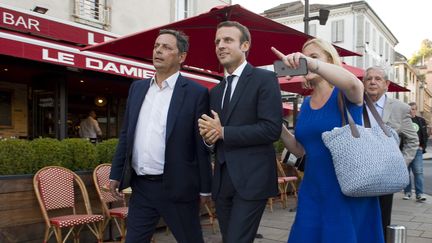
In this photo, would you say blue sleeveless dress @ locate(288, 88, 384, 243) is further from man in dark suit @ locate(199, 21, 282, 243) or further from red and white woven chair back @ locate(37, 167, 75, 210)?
red and white woven chair back @ locate(37, 167, 75, 210)

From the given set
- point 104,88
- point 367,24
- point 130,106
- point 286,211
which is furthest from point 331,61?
point 367,24

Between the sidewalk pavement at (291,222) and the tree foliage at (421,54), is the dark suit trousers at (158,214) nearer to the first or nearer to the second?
the sidewalk pavement at (291,222)

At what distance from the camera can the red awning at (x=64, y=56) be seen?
7.29 meters

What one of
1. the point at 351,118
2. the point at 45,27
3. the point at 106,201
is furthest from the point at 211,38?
the point at 45,27

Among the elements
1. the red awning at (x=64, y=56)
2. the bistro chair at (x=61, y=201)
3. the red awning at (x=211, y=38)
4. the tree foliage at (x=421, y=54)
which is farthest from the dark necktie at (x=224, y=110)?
the tree foliage at (x=421, y=54)

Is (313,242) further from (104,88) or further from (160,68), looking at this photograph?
(104,88)

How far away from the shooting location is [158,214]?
297cm

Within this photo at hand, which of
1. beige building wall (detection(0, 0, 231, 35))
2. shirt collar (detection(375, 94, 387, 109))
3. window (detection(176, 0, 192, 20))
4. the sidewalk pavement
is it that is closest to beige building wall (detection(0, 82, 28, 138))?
beige building wall (detection(0, 0, 231, 35))

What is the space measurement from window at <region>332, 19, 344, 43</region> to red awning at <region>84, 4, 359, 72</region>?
30335mm

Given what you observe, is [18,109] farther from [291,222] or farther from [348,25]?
[348,25]

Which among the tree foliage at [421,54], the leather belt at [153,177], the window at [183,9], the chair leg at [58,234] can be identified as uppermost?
the tree foliage at [421,54]

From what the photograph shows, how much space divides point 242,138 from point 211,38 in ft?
11.8

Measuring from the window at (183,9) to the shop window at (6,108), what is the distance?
650cm

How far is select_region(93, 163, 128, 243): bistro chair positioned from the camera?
14.8ft
